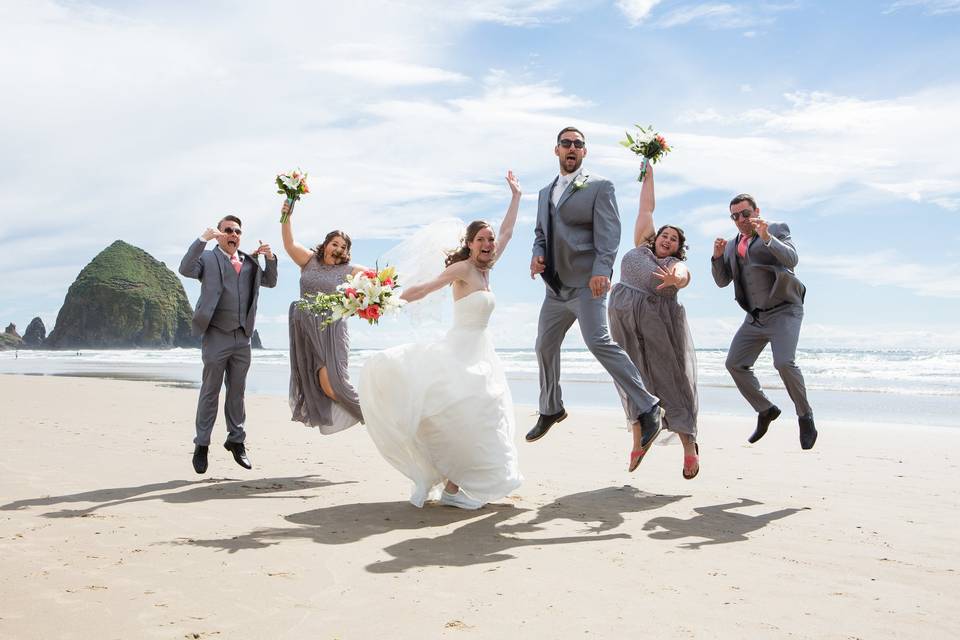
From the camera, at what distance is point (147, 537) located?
5.05 meters

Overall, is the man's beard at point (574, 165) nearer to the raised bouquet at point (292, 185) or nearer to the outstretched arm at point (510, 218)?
the outstretched arm at point (510, 218)

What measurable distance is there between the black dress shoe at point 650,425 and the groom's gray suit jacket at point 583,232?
108 centimetres

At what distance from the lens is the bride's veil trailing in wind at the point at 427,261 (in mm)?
7035

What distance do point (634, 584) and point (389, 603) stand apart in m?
1.25

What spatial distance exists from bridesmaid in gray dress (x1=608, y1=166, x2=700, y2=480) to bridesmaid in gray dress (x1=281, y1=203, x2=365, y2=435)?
2.56 meters

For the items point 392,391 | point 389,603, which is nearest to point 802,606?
point 389,603

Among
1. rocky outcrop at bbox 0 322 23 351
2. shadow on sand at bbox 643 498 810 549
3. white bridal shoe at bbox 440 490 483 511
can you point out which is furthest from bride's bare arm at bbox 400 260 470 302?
rocky outcrop at bbox 0 322 23 351

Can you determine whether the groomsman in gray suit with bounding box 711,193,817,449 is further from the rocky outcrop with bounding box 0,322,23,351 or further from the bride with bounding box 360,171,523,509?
the rocky outcrop with bounding box 0,322,23,351

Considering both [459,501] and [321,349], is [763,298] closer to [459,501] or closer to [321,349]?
[459,501]

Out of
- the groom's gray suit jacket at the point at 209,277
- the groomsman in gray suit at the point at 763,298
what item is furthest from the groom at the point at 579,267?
the groom's gray suit jacket at the point at 209,277

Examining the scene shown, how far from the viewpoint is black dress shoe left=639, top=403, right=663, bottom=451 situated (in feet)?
20.3

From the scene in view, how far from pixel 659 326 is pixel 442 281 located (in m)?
2.11

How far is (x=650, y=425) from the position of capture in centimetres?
620

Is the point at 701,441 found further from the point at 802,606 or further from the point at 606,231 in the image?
the point at 802,606
